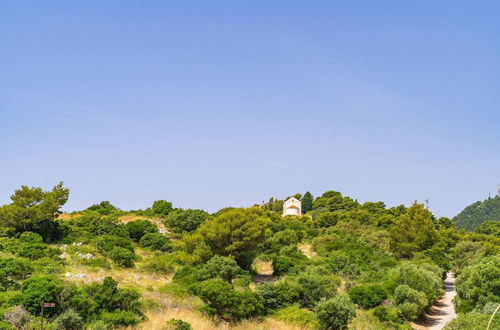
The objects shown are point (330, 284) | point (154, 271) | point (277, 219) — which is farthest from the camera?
point (277, 219)

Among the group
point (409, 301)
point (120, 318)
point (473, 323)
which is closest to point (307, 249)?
point (409, 301)

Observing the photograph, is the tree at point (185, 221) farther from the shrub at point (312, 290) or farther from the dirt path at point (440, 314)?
the shrub at point (312, 290)

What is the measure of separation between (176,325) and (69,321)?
10.5 ft

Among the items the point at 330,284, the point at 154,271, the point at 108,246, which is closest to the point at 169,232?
the point at 108,246

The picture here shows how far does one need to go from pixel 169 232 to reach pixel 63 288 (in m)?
26.1

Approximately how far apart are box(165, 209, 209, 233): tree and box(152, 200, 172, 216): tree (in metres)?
4.94

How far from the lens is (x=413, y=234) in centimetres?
3950

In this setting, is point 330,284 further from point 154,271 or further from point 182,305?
point 154,271

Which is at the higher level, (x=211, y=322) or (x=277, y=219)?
(x=277, y=219)

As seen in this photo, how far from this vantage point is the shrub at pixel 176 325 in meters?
14.3

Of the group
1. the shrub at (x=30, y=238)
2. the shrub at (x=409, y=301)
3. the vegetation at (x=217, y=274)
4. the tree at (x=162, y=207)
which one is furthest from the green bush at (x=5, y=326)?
→ the tree at (x=162, y=207)

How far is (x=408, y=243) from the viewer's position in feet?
128

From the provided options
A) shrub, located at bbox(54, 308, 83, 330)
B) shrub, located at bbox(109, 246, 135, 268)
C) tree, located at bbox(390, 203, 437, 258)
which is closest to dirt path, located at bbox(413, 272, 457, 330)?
tree, located at bbox(390, 203, 437, 258)

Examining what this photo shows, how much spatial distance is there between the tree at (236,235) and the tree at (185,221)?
12.9 metres
